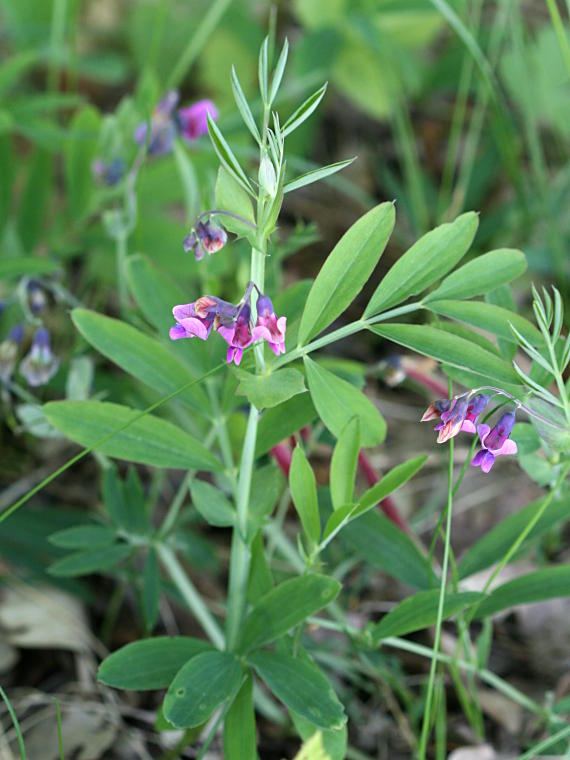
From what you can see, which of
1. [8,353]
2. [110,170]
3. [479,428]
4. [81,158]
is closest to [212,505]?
[479,428]

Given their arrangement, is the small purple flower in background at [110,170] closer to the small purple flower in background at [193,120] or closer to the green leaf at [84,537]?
the small purple flower in background at [193,120]

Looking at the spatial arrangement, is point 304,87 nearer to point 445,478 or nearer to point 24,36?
point 24,36

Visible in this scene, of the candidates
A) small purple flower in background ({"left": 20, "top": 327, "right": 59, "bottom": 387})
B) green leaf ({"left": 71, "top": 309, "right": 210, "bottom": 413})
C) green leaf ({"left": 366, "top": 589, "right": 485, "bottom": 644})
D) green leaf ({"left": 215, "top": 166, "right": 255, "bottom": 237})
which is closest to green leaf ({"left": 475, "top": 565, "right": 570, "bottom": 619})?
green leaf ({"left": 366, "top": 589, "right": 485, "bottom": 644})

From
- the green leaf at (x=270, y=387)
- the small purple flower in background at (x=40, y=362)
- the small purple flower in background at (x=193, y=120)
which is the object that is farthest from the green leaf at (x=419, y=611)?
the small purple flower in background at (x=193, y=120)

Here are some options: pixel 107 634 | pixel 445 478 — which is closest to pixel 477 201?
pixel 445 478

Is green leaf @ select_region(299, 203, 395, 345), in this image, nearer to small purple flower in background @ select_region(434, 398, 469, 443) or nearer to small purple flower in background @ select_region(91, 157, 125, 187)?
small purple flower in background @ select_region(434, 398, 469, 443)

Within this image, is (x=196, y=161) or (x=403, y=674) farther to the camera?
(x=196, y=161)
